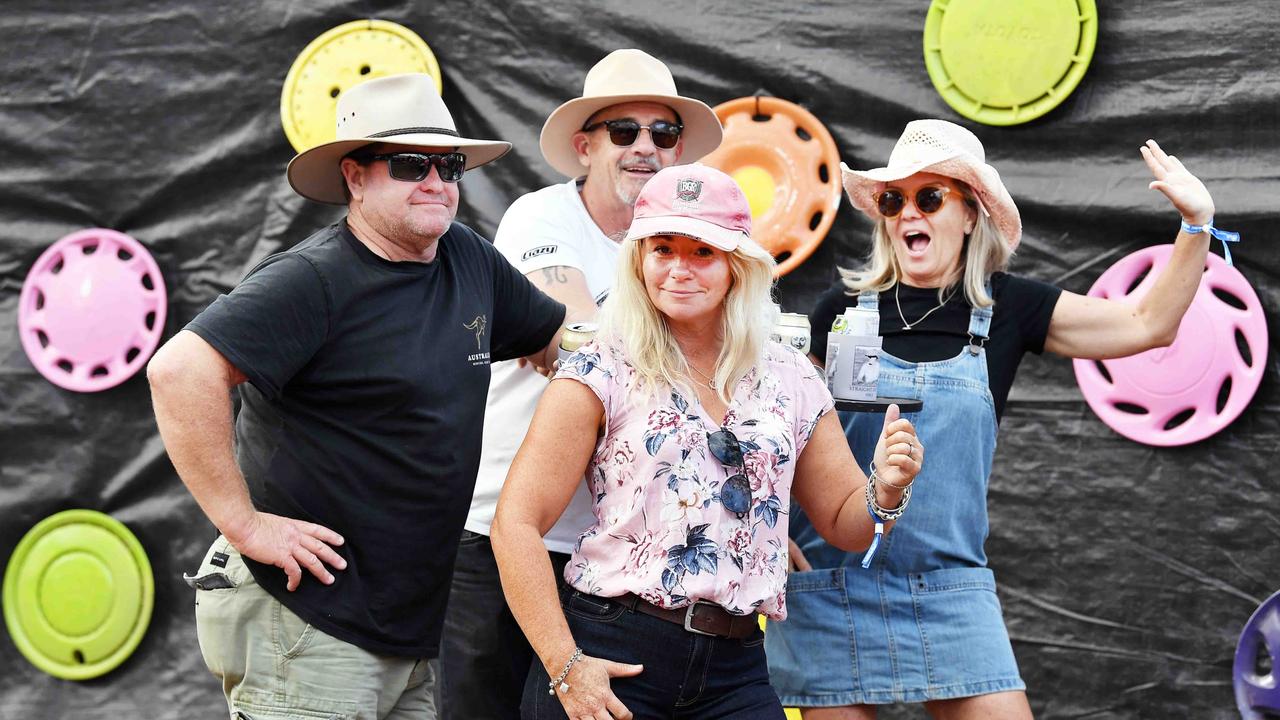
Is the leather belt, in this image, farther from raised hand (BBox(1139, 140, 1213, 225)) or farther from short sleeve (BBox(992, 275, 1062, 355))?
raised hand (BBox(1139, 140, 1213, 225))

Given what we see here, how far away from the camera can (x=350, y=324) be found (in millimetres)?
2502

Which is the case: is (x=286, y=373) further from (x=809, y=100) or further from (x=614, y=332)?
(x=809, y=100)

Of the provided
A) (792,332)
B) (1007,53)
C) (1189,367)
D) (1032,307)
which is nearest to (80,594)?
(792,332)

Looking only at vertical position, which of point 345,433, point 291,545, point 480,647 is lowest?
point 480,647

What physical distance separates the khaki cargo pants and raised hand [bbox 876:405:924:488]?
1.09 meters

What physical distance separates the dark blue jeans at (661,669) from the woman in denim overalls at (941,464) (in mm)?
428

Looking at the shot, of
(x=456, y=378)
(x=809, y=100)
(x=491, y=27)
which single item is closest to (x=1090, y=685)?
(x=809, y=100)

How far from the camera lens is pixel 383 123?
8.70 feet

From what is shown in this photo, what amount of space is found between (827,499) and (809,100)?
1.72m

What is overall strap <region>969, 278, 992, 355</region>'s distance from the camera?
286 centimetres

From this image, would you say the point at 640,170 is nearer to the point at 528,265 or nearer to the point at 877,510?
the point at 528,265

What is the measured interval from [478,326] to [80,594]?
260 cm

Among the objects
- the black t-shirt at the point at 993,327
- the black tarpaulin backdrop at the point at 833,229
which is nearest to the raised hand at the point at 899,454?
the black t-shirt at the point at 993,327

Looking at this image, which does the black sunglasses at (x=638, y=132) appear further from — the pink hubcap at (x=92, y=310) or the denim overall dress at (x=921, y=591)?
the pink hubcap at (x=92, y=310)
